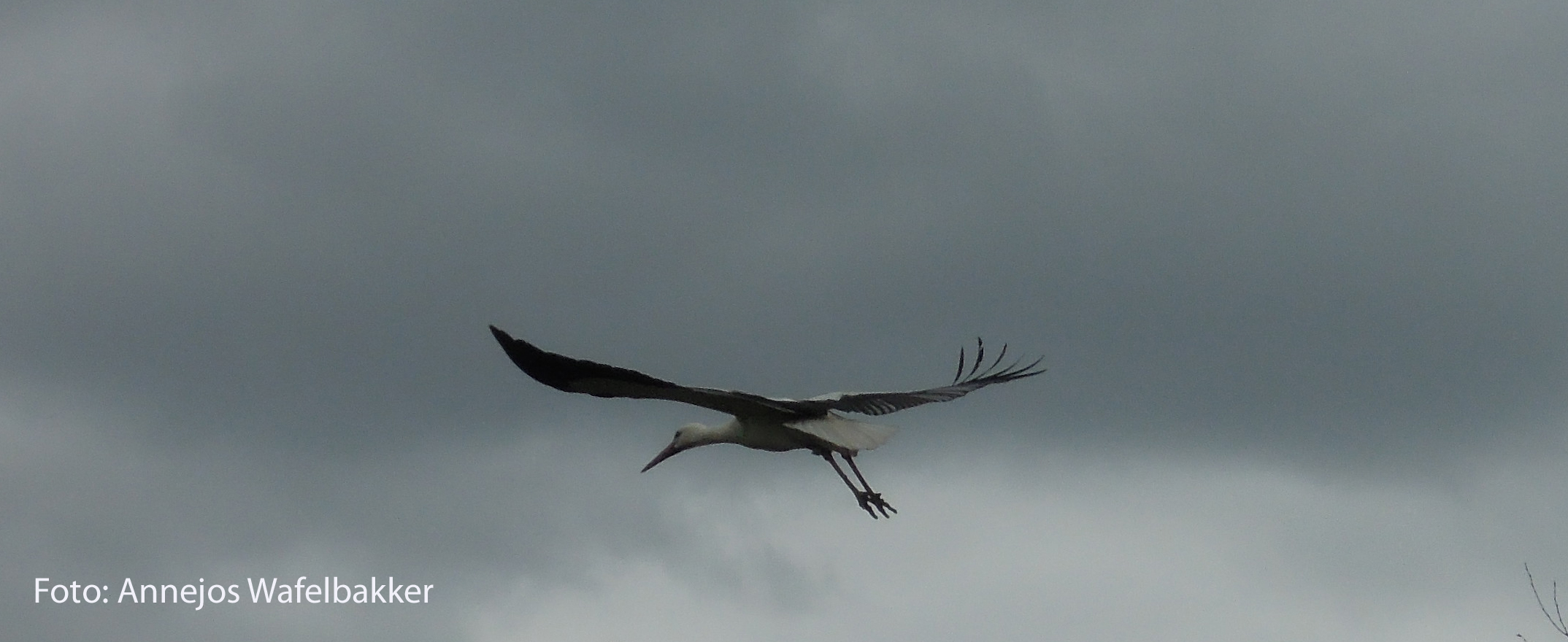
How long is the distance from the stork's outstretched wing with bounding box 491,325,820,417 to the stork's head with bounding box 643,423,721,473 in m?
1.97

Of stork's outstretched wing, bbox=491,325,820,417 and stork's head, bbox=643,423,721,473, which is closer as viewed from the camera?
stork's outstretched wing, bbox=491,325,820,417

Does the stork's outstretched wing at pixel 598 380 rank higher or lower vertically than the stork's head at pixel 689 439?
lower

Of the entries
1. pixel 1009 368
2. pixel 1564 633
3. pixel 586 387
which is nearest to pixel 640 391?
pixel 586 387

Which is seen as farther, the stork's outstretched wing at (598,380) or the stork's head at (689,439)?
the stork's head at (689,439)

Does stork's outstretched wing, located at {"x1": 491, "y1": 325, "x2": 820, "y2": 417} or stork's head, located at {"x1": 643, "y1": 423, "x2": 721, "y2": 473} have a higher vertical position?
stork's head, located at {"x1": 643, "y1": 423, "x2": 721, "y2": 473}

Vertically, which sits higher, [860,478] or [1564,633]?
[860,478]

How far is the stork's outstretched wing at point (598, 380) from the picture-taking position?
693 inches

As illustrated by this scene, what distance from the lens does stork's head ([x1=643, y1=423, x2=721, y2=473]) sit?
838 inches

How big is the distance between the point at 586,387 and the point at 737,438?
3.00 meters

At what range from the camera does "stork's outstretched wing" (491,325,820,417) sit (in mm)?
17594

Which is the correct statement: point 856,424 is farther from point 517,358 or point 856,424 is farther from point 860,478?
point 517,358

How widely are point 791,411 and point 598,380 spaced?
8.99 feet

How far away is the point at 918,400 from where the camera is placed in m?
20.2

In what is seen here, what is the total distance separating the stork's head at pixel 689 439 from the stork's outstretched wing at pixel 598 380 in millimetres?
1972
